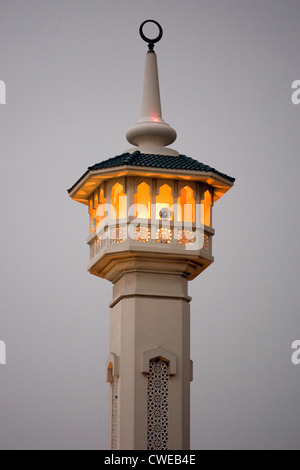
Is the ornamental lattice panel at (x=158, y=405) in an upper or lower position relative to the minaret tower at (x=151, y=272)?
lower

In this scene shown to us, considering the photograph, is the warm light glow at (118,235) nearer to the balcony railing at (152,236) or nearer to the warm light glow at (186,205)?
the balcony railing at (152,236)

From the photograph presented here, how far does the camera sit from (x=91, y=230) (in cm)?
2883

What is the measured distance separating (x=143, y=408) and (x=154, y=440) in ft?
2.11

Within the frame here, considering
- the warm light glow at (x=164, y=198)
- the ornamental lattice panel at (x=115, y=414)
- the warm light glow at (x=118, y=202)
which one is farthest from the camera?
the warm light glow at (x=164, y=198)

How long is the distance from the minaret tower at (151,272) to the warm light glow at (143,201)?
0.02 m

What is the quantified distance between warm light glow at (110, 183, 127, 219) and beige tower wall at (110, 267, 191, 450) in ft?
3.96

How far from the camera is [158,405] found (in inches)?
1058

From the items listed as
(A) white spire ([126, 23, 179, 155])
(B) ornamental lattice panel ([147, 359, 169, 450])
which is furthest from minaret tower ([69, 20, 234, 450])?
(A) white spire ([126, 23, 179, 155])

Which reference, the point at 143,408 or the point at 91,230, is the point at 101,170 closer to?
the point at 91,230

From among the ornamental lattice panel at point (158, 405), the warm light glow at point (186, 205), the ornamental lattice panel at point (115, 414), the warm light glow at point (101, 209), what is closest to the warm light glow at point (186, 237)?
the warm light glow at point (186, 205)

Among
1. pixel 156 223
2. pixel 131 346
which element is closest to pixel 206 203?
pixel 156 223

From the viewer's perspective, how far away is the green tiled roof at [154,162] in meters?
27.3

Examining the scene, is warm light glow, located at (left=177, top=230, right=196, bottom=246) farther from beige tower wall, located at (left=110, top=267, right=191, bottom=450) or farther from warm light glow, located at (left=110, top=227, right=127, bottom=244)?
warm light glow, located at (left=110, top=227, right=127, bottom=244)

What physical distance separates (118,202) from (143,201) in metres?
0.50
